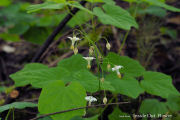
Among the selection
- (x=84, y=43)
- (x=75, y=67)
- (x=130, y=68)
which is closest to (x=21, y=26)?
(x=84, y=43)

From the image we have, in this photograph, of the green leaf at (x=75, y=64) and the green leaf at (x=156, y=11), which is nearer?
the green leaf at (x=75, y=64)

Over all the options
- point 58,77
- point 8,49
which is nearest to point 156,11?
point 58,77

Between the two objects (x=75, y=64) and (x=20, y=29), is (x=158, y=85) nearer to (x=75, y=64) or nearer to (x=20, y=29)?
(x=75, y=64)

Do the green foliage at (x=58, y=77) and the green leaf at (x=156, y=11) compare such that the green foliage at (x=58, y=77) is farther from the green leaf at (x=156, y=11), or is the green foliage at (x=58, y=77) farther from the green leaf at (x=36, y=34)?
the green leaf at (x=156, y=11)

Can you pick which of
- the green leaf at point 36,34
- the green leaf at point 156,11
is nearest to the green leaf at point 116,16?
the green leaf at point 156,11

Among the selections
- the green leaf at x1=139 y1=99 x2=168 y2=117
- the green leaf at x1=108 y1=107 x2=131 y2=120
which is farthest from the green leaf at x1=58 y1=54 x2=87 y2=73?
the green leaf at x1=139 y1=99 x2=168 y2=117
